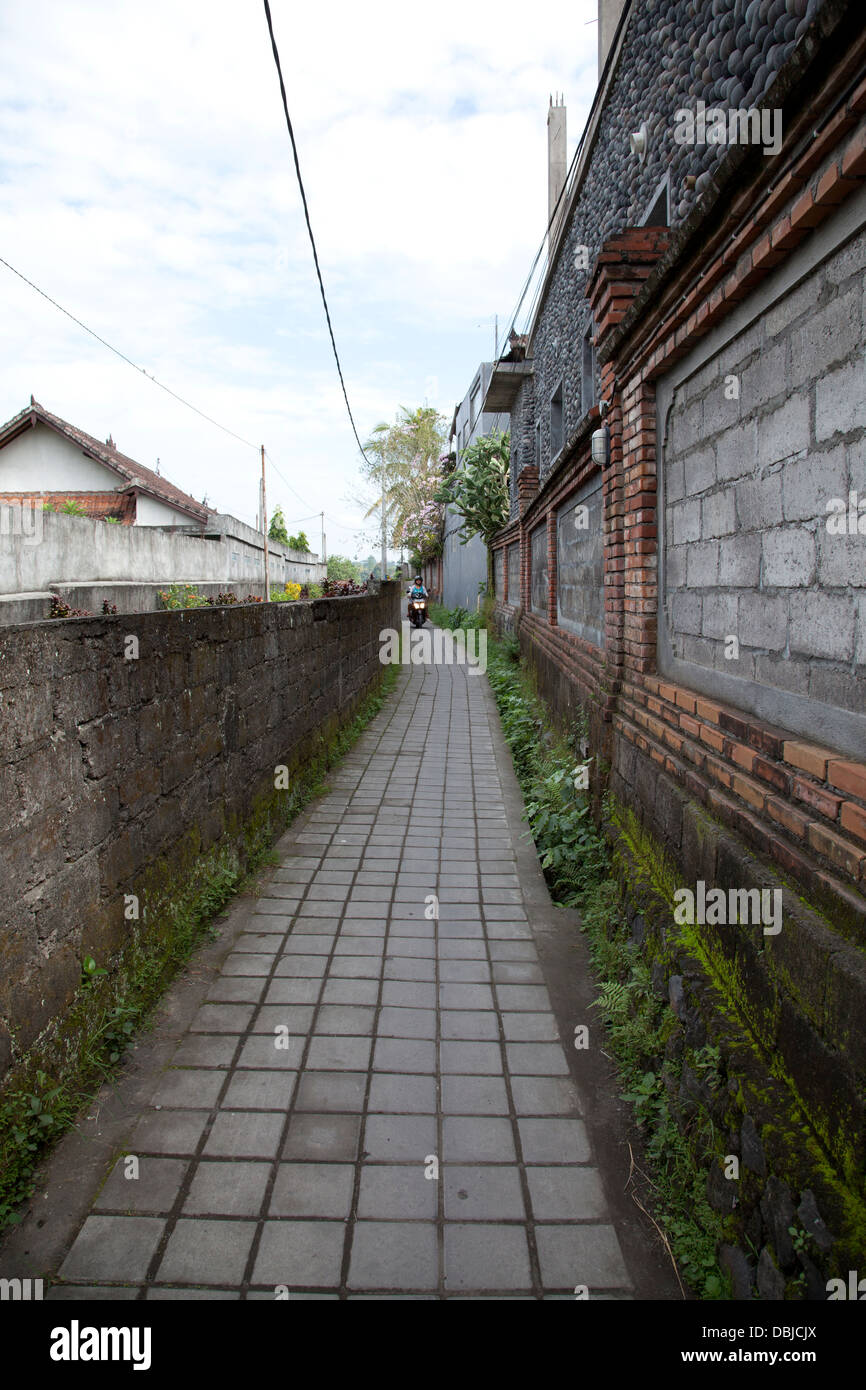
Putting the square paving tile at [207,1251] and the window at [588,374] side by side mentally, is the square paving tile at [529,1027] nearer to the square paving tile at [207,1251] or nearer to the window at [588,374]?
the square paving tile at [207,1251]

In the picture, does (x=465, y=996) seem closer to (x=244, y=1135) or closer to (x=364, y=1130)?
(x=364, y=1130)

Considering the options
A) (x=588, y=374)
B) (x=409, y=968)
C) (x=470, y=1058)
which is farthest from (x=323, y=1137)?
(x=588, y=374)

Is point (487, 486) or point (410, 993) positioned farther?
point (487, 486)

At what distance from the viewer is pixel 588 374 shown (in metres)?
8.75

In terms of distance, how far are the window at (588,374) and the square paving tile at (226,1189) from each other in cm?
780

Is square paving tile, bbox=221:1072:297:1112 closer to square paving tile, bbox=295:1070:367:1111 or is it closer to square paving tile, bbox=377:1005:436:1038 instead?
square paving tile, bbox=295:1070:367:1111

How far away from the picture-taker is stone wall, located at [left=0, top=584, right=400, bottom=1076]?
88.8 inches

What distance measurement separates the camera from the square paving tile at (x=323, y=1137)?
7.64 ft

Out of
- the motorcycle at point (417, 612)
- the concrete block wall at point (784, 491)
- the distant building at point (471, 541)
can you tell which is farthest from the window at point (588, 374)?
the motorcycle at point (417, 612)

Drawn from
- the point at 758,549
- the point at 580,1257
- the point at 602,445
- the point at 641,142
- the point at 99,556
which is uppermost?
the point at 641,142

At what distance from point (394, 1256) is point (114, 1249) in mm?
704

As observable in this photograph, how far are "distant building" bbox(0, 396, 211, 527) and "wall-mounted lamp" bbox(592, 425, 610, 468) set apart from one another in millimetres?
20477

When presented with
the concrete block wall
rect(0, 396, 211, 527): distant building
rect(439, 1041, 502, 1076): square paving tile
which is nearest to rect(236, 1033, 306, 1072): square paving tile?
rect(439, 1041, 502, 1076): square paving tile

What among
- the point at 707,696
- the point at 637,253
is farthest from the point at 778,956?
the point at 637,253
